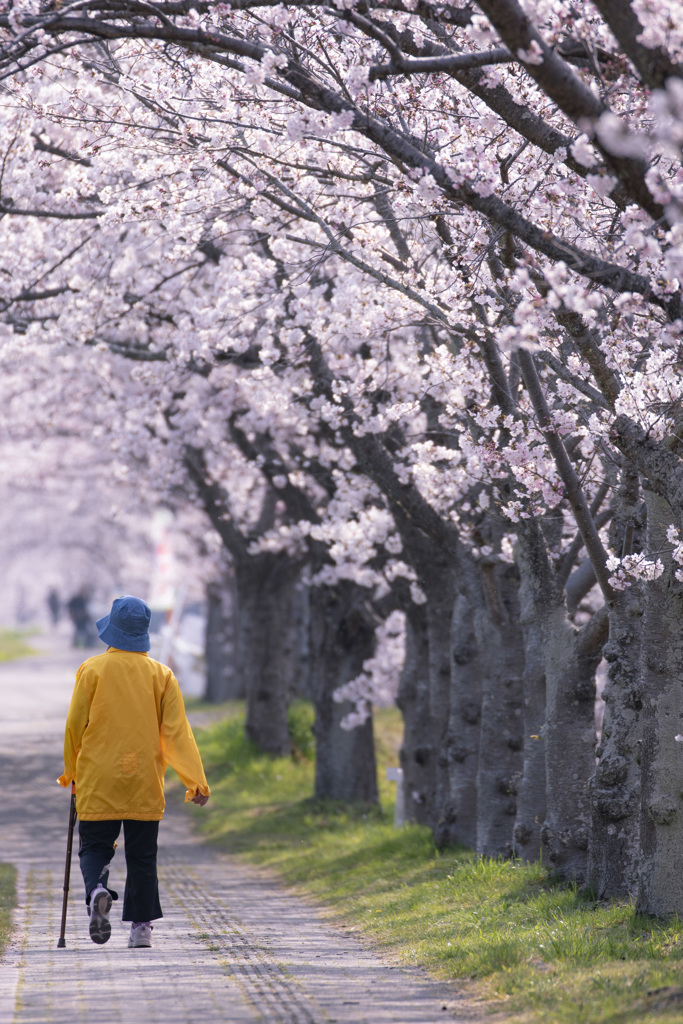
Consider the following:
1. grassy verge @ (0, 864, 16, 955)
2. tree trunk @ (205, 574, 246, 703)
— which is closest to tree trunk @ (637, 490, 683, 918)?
grassy verge @ (0, 864, 16, 955)

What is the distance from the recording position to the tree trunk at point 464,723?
37.4 ft

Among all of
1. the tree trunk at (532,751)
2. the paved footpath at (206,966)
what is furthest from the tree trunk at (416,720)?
the tree trunk at (532,751)

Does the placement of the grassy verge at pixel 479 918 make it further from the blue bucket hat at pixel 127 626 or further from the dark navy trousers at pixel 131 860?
the blue bucket hat at pixel 127 626

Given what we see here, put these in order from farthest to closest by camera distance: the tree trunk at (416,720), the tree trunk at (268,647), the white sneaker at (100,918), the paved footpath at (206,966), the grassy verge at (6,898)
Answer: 1. the tree trunk at (268,647)
2. the tree trunk at (416,720)
3. the grassy verge at (6,898)
4. the white sneaker at (100,918)
5. the paved footpath at (206,966)

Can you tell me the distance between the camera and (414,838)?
1229 centimetres

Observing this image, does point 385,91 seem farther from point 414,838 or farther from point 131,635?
point 414,838

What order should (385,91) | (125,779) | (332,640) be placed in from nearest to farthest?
(125,779), (385,91), (332,640)

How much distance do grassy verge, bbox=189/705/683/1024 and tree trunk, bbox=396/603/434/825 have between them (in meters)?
0.56

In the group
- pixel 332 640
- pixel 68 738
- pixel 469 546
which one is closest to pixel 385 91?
pixel 469 546

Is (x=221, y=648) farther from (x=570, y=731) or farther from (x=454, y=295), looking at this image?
(x=454, y=295)

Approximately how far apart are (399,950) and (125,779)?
2144mm

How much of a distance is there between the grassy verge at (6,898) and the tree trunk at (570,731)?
12.3ft

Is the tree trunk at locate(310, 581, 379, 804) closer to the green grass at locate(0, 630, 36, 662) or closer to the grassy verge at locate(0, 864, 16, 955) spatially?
the grassy verge at locate(0, 864, 16, 955)

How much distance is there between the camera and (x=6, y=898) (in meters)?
9.52
